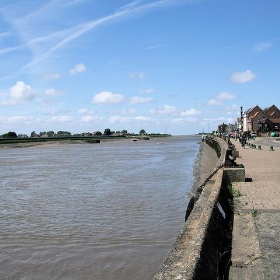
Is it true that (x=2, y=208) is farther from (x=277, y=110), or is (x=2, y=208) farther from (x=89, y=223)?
(x=277, y=110)

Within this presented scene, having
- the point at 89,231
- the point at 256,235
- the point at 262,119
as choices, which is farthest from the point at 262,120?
the point at 256,235

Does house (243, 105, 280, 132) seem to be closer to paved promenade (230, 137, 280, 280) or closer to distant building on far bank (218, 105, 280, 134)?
distant building on far bank (218, 105, 280, 134)

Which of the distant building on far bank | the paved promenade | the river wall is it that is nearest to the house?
the distant building on far bank

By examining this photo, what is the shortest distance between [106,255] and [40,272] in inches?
59.4

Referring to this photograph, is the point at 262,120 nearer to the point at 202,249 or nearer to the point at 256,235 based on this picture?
the point at 256,235

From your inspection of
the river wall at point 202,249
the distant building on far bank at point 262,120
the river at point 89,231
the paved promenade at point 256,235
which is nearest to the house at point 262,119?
the distant building on far bank at point 262,120

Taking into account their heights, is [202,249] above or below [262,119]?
below

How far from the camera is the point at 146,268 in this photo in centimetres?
784

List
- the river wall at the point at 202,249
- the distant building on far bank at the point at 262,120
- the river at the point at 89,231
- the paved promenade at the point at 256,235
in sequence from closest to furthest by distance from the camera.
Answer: the river wall at the point at 202,249, the paved promenade at the point at 256,235, the river at the point at 89,231, the distant building on far bank at the point at 262,120

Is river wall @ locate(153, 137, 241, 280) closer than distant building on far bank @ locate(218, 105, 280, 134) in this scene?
Yes

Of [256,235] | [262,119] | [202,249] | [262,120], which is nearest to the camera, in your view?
[202,249]

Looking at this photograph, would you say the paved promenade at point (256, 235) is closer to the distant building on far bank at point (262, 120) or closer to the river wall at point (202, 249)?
the river wall at point (202, 249)

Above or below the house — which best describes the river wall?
below

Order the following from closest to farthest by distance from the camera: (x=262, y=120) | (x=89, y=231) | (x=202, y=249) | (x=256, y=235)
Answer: (x=202, y=249) < (x=256, y=235) < (x=89, y=231) < (x=262, y=120)
